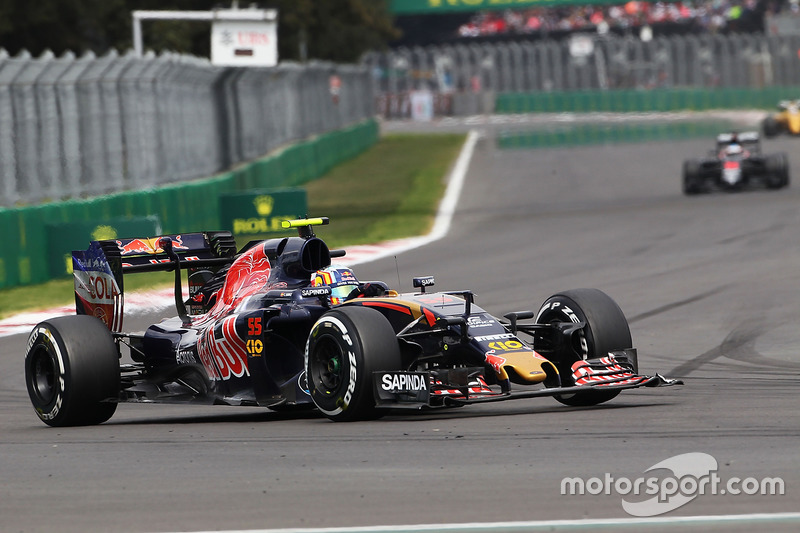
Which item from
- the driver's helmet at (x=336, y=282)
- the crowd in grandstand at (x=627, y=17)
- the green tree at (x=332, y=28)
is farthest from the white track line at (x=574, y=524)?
the crowd in grandstand at (x=627, y=17)

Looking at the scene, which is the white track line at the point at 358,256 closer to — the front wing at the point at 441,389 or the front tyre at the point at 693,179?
the front wing at the point at 441,389

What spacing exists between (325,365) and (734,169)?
71.0ft

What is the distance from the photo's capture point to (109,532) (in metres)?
5.78

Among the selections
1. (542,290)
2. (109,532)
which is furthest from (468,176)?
(109,532)

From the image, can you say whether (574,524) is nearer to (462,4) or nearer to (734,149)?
(734,149)

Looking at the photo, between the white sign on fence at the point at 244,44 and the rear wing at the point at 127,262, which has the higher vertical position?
the white sign on fence at the point at 244,44

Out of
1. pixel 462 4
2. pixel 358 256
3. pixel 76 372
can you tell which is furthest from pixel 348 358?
pixel 462 4

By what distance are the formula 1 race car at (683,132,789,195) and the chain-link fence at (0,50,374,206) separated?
9.07 metres

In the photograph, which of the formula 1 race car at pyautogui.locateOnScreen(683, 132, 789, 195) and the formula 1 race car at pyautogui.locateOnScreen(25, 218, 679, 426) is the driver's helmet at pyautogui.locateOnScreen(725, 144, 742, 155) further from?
the formula 1 race car at pyautogui.locateOnScreen(25, 218, 679, 426)

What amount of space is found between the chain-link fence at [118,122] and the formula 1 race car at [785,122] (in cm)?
2110

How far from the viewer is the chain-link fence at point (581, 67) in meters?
77.6

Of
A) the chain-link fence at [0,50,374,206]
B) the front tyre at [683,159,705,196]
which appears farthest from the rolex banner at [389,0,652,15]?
the front tyre at [683,159,705,196]

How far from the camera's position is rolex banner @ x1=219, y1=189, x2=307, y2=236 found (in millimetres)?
22859

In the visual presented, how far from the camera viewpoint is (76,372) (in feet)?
29.8
